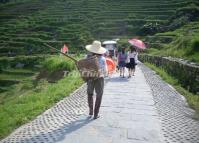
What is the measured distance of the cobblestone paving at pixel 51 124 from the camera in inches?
289

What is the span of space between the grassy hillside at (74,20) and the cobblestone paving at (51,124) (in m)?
45.7

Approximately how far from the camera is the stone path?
7551 mm

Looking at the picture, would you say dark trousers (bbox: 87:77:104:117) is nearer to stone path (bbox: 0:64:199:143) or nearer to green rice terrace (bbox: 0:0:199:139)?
stone path (bbox: 0:64:199:143)

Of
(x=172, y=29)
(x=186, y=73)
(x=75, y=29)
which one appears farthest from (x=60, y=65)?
(x=75, y=29)

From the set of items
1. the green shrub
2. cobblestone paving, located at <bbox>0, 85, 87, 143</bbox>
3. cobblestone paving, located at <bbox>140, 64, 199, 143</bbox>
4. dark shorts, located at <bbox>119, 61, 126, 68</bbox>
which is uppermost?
dark shorts, located at <bbox>119, 61, 126, 68</bbox>

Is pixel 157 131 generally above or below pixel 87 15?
below

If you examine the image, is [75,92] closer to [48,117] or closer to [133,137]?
[48,117]

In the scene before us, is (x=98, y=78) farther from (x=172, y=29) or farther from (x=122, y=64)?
(x=172, y=29)

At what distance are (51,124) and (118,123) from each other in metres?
1.69

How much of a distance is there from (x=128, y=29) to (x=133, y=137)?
55698mm

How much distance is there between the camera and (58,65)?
28.0 metres

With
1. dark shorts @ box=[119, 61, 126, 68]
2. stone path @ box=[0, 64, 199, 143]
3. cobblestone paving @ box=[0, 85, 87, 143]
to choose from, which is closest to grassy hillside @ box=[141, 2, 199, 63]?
dark shorts @ box=[119, 61, 126, 68]

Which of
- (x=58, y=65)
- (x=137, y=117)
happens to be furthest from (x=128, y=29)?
(x=137, y=117)

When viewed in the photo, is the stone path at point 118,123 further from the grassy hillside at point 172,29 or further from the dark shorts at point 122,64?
the grassy hillside at point 172,29
